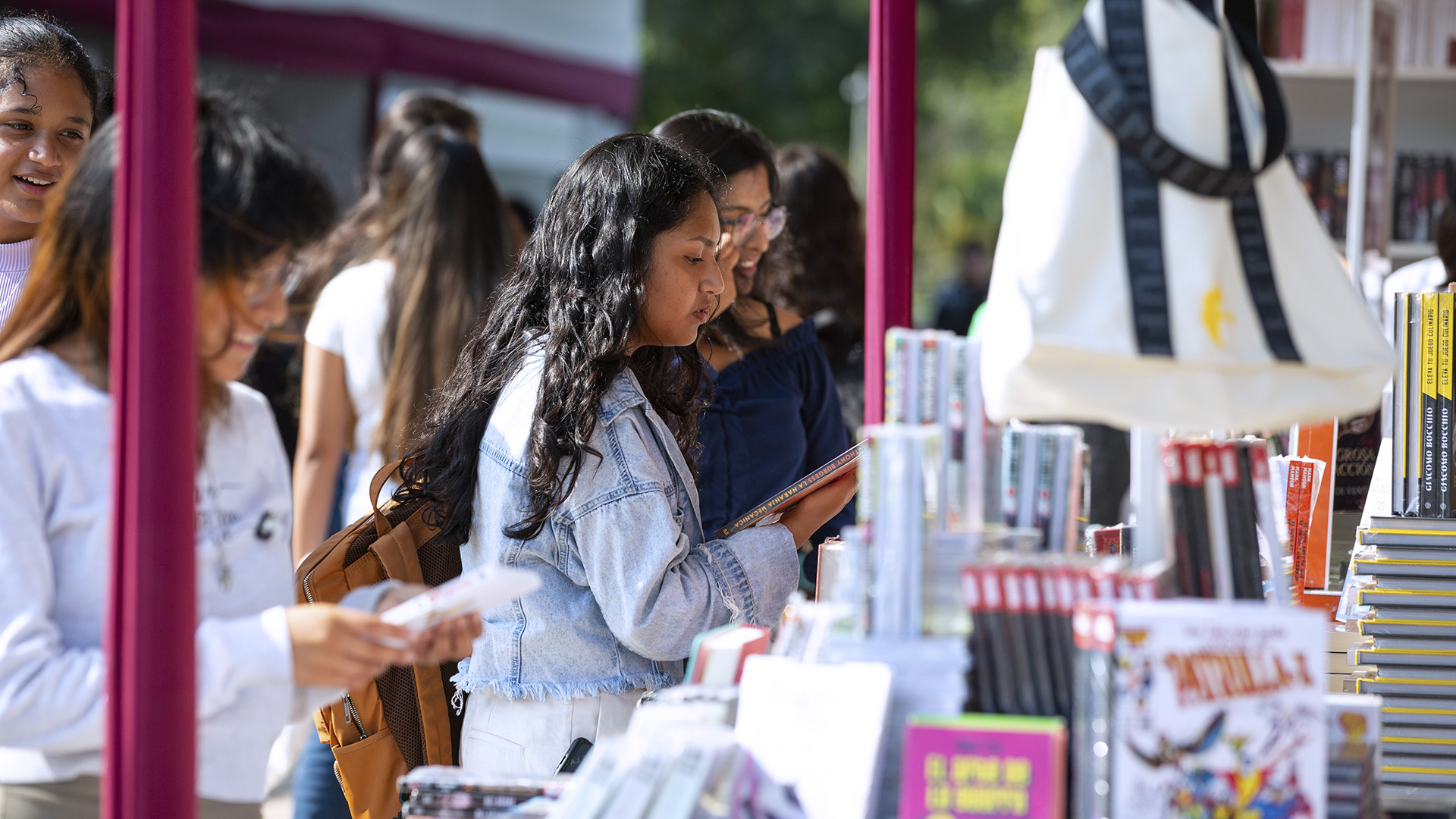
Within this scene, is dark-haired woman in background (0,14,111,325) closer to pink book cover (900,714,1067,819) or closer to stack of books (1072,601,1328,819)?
pink book cover (900,714,1067,819)

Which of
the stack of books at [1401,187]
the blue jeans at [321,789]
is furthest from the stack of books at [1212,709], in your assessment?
the stack of books at [1401,187]

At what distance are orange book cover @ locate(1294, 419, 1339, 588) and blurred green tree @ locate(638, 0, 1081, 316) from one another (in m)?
13.0

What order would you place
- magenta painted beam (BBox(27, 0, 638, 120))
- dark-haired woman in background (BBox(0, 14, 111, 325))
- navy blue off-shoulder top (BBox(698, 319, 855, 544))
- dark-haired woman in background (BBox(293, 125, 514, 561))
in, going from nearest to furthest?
dark-haired woman in background (BBox(0, 14, 111, 325)), navy blue off-shoulder top (BBox(698, 319, 855, 544)), dark-haired woman in background (BBox(293, 125, 514, 561)), magenta painted beam (BBox(27, 0, 638, 120))

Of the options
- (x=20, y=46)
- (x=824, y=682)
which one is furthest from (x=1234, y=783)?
(x=20, y=46)

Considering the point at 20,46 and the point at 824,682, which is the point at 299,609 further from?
the point at 20,46

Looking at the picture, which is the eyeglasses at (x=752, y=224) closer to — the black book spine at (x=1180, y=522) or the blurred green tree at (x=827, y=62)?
the black book spine at (x=1180, y=522)

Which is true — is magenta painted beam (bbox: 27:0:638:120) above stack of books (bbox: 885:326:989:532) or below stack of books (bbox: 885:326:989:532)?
above

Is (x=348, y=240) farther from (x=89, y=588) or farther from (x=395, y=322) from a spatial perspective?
(x=89, y=588)

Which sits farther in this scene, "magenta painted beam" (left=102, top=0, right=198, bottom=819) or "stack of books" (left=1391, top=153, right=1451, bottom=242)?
"stack of books" (left=1391, top=153, right=1451, bottom=242)

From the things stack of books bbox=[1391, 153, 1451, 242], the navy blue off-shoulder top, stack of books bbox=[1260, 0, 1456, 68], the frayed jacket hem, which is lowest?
the frayed jacket hem

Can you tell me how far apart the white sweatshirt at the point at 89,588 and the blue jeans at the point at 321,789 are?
1.21m

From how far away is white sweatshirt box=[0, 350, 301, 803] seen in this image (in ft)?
4.71

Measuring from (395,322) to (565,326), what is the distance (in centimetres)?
156

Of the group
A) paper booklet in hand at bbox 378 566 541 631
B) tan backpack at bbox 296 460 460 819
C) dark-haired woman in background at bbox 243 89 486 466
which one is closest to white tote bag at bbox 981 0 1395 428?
paper booklet in hand at bbox 378 566 541 631
